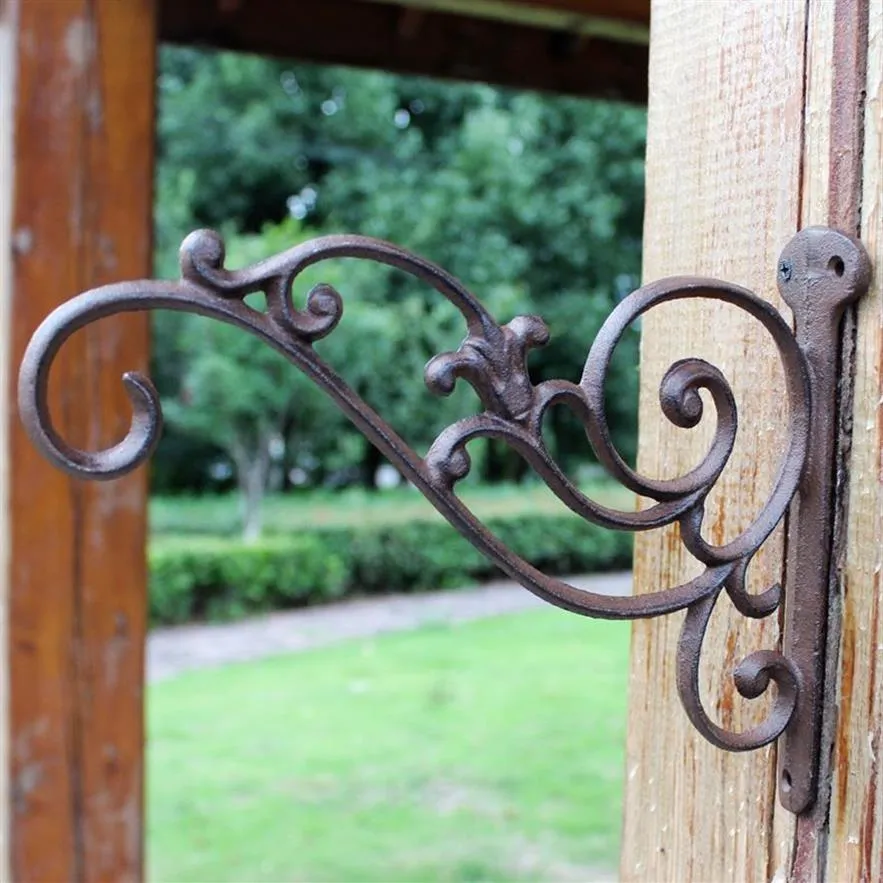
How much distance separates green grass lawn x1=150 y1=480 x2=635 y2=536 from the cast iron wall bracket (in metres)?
8.07

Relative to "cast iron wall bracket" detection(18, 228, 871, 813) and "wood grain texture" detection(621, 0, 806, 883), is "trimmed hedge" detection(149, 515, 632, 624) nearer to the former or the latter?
"wood grain texture" detection(621, 0, 806, 883)

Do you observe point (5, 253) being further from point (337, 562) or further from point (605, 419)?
point (337, 562)

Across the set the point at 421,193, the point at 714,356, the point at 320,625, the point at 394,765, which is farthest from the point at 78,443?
the point at 421,193

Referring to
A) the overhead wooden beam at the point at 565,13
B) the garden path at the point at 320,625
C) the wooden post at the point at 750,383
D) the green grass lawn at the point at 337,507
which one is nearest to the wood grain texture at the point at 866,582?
the wooden post at the point at 750,383

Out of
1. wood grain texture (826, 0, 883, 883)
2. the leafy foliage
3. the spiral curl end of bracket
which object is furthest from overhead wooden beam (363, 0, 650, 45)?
the leafy foliage

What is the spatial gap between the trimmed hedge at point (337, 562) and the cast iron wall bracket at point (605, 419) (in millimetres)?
6560

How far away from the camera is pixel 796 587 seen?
503 millimetres

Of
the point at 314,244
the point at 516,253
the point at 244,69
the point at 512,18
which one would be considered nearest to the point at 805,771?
the point at 314,244

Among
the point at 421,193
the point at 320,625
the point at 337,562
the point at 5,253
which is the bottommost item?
the point at 320,625

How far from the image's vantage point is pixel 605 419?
465 millimetres

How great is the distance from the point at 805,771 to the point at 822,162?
29cm

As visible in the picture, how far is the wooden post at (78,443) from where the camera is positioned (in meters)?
1.25

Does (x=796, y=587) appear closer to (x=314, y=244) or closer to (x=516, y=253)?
(x=314, y=244)

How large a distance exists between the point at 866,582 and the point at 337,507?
9022mm
